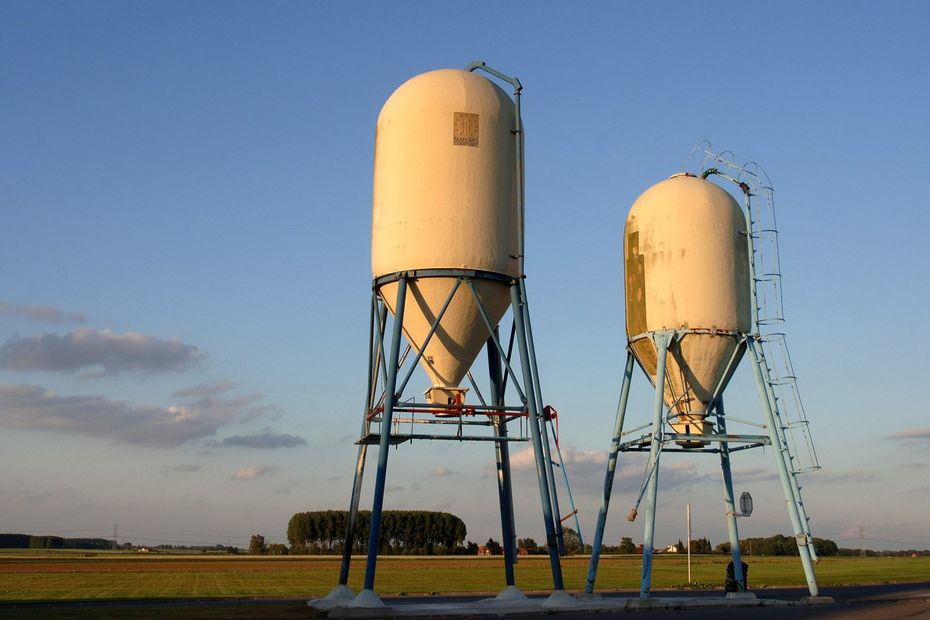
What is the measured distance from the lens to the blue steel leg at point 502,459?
1098 inches

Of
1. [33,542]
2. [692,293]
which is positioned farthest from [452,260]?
[33,542]

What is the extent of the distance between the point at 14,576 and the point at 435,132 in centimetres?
4272

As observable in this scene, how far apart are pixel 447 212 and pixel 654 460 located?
10395 millimetres

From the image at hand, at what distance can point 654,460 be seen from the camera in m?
30.3

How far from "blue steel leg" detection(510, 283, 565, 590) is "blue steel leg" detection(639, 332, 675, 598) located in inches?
163

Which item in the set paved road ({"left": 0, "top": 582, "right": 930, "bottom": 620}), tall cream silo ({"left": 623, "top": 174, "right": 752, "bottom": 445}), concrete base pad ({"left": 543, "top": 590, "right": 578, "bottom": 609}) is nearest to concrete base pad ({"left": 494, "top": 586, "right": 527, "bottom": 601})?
concrete base pad ({"left": 543, "top": 590, "right": 578, "bottom": 609})

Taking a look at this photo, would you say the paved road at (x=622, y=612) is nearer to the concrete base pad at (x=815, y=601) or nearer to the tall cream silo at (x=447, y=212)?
the concrete base pad at (x=815, y=601)

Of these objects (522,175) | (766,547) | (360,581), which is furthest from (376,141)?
(766,547)

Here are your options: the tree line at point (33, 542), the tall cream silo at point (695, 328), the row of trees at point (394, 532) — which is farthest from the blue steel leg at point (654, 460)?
the tree line at point (33, 542)

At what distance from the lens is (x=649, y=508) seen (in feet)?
97.6

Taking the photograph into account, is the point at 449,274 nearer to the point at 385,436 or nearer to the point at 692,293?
the point at 385,436

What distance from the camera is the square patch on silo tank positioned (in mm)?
27672

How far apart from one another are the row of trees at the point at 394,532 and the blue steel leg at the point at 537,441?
265ft

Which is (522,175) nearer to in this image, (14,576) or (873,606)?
(873,606)
